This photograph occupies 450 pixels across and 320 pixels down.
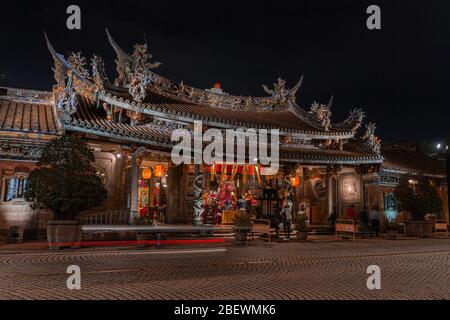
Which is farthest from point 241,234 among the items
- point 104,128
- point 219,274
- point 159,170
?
point 104,128

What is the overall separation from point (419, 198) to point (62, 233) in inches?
717

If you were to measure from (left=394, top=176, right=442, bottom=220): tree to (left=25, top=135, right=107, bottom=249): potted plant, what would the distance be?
54.4ft

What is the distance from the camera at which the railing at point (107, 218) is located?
50.0 feet

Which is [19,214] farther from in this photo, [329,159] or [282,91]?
[282,91]

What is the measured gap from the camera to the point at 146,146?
17.0 meters

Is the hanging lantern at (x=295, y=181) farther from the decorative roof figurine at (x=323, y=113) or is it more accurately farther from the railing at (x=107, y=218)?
the railing at (x=107, y=218)

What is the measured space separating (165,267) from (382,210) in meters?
20.2

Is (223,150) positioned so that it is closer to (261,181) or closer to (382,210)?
(261,181)

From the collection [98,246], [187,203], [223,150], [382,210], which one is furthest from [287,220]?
[382,210]

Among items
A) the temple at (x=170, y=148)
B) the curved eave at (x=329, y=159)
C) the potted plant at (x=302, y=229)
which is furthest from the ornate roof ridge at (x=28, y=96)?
the potted plant at (x=302, y=229)

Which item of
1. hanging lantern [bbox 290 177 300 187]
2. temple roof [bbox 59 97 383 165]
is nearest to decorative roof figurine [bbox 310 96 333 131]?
temple roof [bbox 59 97 383 165]

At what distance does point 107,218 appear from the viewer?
15609mm
